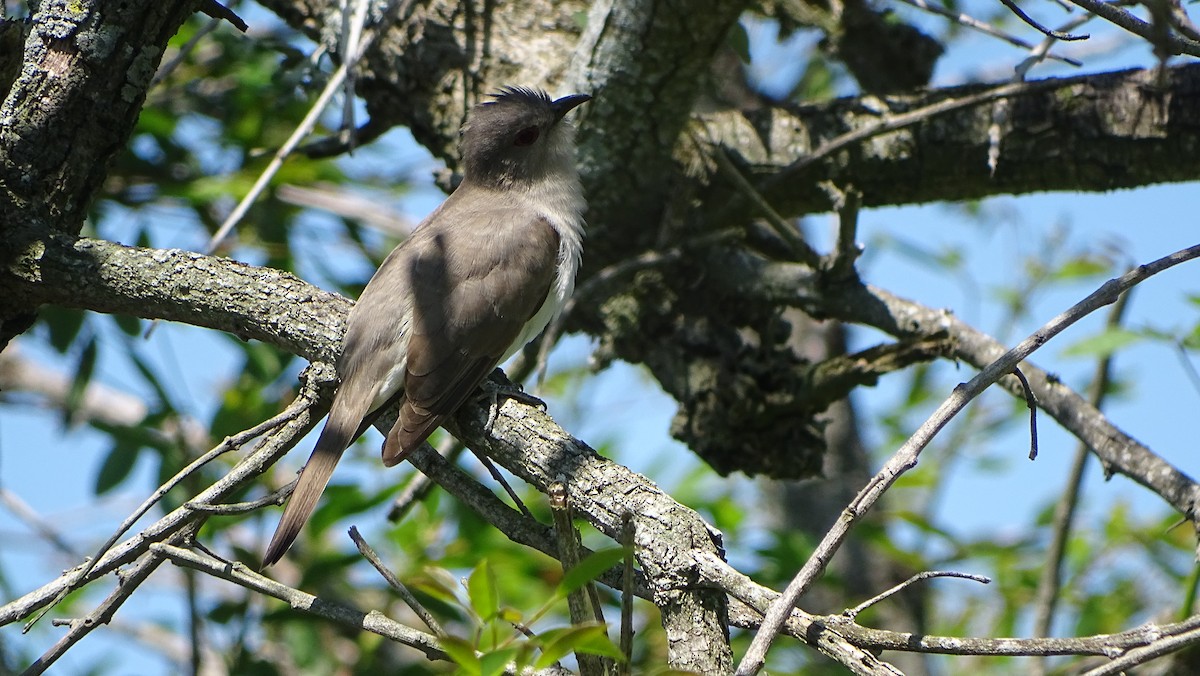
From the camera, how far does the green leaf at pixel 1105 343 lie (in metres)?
3.80

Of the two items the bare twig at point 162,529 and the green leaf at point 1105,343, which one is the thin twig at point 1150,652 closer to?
the bare twig at point 162,529

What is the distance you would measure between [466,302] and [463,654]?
7.58ft

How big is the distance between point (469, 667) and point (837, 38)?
4.15 m

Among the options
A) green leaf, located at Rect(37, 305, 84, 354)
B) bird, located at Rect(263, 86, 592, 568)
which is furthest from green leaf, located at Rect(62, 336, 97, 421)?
bird, located at Rect(263, 86, 592, 568)

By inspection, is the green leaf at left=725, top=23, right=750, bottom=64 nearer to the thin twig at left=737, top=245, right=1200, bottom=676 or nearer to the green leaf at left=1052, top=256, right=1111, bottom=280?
the thin twig at left=737, top=245, right=1200, bottom=676

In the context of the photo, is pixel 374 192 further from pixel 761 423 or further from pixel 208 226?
pixel 761 423

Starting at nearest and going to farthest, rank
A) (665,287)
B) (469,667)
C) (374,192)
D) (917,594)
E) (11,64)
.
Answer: (469,667) → (11,64) → (665,287) → (917,594) → (374,192)

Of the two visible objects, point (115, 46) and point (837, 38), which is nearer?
point (115, 46)

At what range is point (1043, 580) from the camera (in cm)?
468

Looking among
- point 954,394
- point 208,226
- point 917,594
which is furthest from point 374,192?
point 954,394

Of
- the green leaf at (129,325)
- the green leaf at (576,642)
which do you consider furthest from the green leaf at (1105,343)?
the green leaf at (129,325)

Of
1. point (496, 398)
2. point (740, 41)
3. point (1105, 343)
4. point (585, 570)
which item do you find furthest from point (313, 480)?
A: point (1105, 343)

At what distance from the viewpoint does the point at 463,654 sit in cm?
160

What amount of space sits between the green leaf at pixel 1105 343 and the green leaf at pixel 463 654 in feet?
9.65
